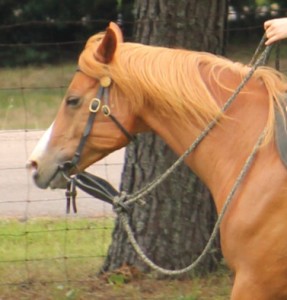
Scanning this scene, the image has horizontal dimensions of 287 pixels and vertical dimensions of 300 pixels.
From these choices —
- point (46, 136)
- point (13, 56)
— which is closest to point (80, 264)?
point (46, 136)

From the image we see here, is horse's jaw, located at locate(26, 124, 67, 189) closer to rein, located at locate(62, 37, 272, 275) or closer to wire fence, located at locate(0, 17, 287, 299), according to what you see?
rein, located at locate(62, 37, 272, 275)

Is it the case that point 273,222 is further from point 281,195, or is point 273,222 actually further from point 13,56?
point 13,56

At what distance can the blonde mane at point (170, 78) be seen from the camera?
13.8ft

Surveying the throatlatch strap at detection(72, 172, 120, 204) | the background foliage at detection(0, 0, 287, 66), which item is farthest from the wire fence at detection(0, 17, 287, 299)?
the background foliage at detection(0, 0, 287, 66)

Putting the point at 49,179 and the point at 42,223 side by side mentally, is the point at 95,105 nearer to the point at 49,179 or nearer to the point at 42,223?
the point at 49,179

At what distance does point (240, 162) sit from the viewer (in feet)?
13.6

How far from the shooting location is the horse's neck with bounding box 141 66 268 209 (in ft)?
13.6

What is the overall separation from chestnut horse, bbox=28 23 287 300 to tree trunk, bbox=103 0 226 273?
159 centimetres

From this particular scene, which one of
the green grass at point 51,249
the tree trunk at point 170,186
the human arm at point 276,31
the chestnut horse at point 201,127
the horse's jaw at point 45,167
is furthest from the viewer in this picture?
the green grass at point 51,249

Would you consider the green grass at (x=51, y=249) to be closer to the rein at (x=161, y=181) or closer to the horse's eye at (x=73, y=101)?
the rein at (x=161, y=181)

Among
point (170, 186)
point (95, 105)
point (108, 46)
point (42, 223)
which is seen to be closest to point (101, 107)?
point (95, 105)

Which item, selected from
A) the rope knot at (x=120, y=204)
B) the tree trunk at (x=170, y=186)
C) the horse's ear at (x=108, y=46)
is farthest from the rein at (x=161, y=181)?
the tree trunk at (x=170, y=186)

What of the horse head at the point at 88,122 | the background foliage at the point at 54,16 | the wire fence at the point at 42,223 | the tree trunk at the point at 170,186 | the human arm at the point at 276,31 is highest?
the human arm at the point at 276,31

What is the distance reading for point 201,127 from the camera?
167 inches
